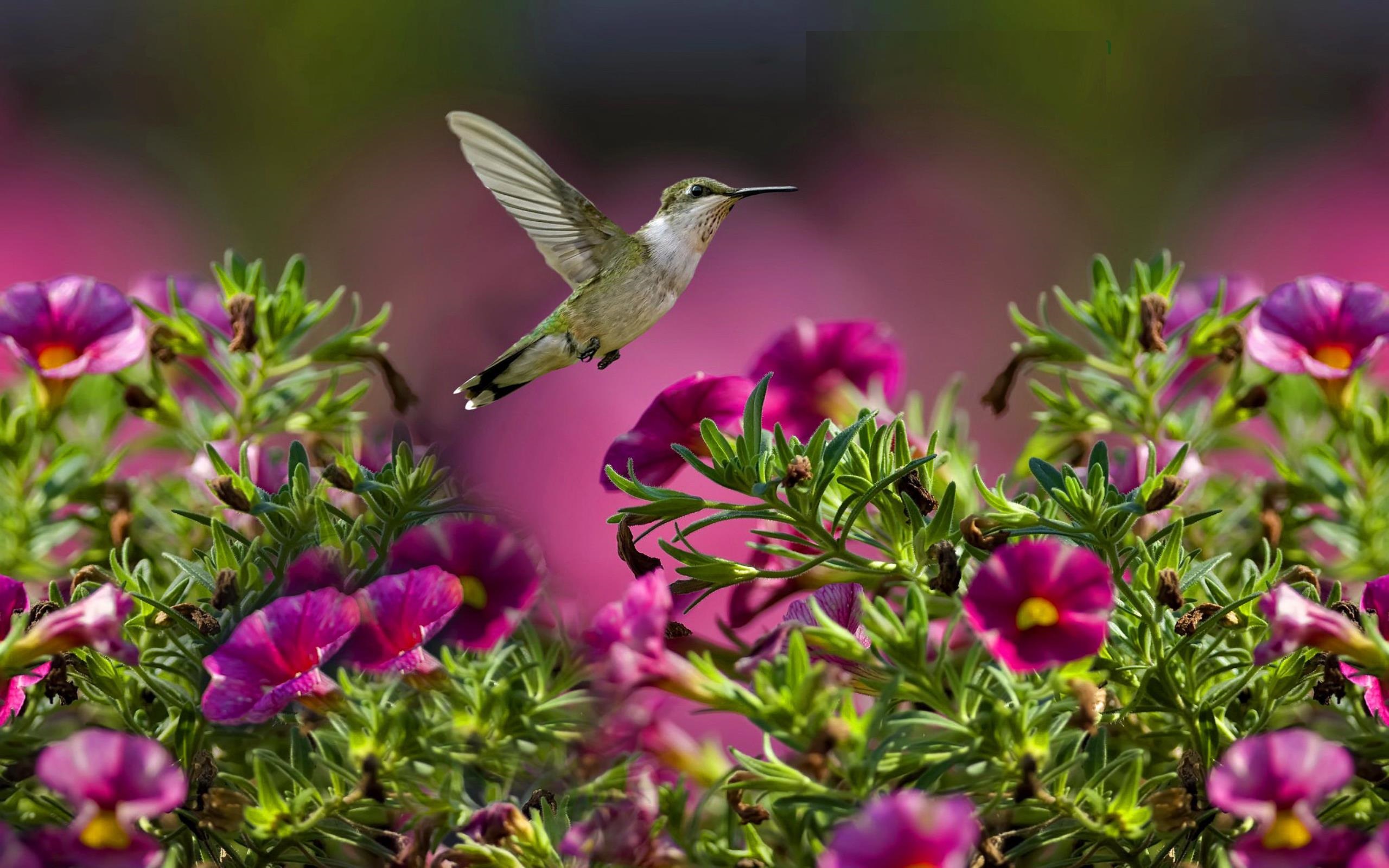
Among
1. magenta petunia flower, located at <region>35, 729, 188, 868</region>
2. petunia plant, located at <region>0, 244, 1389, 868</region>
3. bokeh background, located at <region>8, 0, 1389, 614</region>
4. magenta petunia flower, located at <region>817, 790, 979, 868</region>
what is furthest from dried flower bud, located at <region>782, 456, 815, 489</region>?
bokeh background, located at <region>8, 0, 1389, 614</region>

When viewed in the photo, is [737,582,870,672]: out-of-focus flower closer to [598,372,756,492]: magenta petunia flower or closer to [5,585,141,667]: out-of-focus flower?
[598,372,756,492]: magenta petunia flower

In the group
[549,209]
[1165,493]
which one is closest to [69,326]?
[549,209]

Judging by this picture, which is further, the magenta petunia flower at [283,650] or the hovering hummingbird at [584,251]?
the hovering hummingbird at [584,251]

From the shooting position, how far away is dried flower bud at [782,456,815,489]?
1.34 feet

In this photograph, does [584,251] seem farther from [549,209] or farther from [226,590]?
[226,590]

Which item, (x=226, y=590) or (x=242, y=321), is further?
(x=242, y=321)

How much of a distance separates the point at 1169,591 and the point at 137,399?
474 millimetres

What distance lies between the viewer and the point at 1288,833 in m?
0.39

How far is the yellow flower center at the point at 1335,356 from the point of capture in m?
0.56

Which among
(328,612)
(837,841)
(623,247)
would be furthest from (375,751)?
(623,247)

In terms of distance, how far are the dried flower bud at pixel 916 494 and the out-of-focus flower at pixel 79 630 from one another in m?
0.26

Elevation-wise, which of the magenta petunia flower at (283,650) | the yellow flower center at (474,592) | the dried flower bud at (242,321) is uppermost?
the dried flower bud at (242,321)

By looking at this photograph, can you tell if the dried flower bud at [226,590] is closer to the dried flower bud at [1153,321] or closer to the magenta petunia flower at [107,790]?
the magenta petunia flower at [107,790]

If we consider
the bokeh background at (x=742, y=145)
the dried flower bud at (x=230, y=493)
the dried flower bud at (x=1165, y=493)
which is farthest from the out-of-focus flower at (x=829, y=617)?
the bokeh background at (x=742, y=145)
